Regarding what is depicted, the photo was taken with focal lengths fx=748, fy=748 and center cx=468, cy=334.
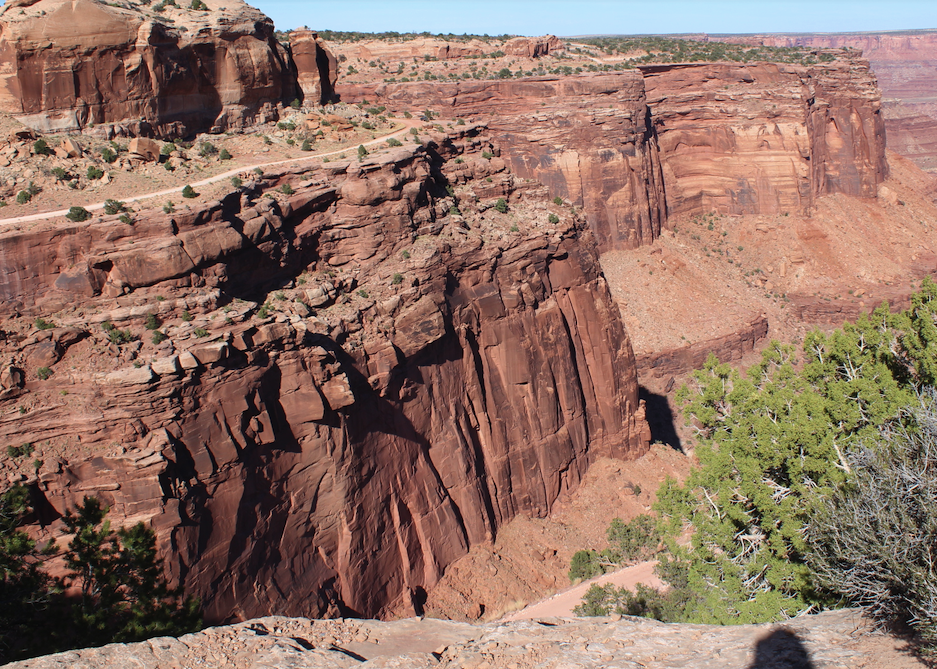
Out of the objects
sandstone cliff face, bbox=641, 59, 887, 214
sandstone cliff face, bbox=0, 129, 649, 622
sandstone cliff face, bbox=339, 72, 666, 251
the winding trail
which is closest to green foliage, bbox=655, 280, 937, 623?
sandstone cliff face, bbox=0, 129, 649, 622

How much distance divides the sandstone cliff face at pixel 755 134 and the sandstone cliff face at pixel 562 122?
11348mm

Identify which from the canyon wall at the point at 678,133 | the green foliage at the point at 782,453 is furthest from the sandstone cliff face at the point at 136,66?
the canyon wall at the point at 678,133

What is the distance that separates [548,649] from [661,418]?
4746 cm

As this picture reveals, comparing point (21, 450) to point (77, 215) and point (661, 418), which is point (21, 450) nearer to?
point (77, 215)

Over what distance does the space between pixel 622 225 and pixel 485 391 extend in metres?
42.3

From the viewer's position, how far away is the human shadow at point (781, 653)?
16484 millimetres

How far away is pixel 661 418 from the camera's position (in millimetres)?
63125

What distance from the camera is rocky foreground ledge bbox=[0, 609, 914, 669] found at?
16.4 metres

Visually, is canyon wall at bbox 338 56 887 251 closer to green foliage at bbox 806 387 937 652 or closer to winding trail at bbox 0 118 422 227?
winding trail at bbox 0 118 422 227

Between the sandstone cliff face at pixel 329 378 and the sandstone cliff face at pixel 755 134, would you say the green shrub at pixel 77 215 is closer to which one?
the sandstone cliff face at pixel 329 378

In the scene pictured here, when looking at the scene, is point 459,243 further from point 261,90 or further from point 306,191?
point 261,90

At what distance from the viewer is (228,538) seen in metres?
26.2

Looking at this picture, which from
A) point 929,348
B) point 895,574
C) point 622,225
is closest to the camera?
point 895,574

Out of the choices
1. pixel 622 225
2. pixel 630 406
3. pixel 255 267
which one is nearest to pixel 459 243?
pixel 255 267
